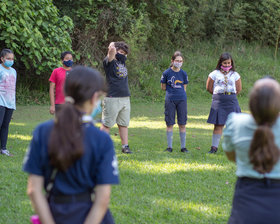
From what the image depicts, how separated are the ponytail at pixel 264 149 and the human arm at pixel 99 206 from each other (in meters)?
0.86

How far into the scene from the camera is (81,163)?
214cm

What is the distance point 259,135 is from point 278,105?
199 mm

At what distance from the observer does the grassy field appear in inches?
173

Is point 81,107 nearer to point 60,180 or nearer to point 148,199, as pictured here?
point 60,180

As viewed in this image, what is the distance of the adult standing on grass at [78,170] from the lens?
2.15m

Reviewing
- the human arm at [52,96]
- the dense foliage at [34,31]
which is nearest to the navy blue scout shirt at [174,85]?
the human arm at [52,96]

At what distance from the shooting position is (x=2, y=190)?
5.14m

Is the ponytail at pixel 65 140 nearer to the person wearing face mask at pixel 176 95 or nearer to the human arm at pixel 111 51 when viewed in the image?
the human arm at pixel 111 51

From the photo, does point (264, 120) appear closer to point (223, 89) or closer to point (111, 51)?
point (111, 51)

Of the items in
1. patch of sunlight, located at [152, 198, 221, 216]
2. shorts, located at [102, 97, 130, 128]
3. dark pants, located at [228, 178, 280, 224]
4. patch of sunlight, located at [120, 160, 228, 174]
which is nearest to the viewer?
dark pants, located at [228, 178, 280, 224]

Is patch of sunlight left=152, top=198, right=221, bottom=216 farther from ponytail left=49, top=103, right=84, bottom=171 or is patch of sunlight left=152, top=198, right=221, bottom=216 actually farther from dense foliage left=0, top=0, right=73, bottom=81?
dense foliage left=0, top=0, right=73, bottom=81

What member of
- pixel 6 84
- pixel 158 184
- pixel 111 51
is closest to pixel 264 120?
pixel 158 184

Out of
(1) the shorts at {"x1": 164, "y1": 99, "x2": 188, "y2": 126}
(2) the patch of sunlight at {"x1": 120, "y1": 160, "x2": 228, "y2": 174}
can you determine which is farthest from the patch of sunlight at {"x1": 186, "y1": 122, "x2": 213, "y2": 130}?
(2) the patch of sunlight at {"x1": 120, "y1": 160, "x2": 228, "y2": 174}

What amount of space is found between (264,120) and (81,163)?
106 cm
